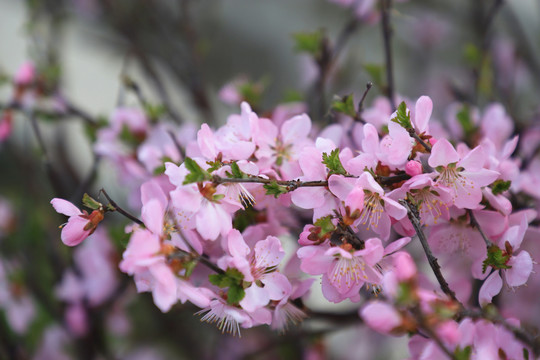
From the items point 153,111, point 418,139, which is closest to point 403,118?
point 418,139

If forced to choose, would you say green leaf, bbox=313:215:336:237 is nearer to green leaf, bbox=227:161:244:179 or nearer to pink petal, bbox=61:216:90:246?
green leaf, bbox=227:161:244:179

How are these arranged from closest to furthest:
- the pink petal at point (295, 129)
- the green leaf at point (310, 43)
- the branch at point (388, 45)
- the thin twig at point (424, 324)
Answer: the thin twig at point (424, 324) < the pink petal at point (295, 129) < the branch at point (388, 45) < the green leaf at point (310, 43)

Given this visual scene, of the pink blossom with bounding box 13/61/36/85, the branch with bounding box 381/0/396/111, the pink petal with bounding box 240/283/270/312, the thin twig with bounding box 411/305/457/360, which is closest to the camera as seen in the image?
the thin twig with bounding box 411/305/457/360

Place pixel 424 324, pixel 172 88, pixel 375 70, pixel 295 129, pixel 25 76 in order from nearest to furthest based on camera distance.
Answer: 1. pixel 424 324
2. pixel 295 129
3. pixel 375 70
4. pixel 25 76
5. pixel 172 88

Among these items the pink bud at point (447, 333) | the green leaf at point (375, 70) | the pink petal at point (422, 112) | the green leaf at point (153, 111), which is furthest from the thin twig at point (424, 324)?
the green leaf at point (153, 111)

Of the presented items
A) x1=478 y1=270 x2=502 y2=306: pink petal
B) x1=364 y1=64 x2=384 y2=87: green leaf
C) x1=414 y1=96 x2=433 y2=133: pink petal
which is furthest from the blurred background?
x1=478 y1=270 x2=502 y2=306: pink petal

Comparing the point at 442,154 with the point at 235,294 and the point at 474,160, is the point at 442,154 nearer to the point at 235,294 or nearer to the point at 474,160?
the point at 474,160

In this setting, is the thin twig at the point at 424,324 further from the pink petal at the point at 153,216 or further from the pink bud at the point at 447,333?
the pink petal at the point at 153,216
